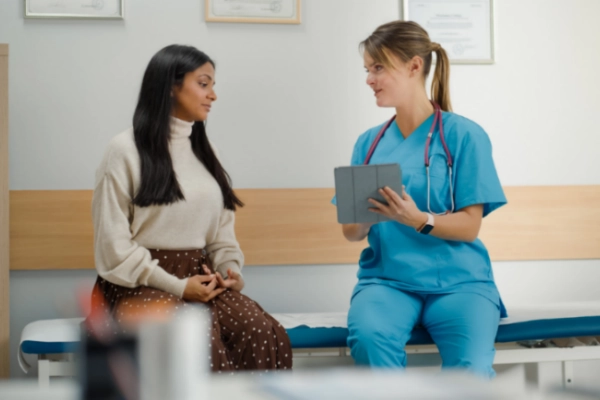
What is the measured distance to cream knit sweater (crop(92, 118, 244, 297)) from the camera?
226 centimetres

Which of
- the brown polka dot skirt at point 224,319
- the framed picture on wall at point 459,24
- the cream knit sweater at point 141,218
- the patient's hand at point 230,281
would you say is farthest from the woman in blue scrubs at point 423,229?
the framed picture on wall at point 459,24

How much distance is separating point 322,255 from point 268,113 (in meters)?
0.64

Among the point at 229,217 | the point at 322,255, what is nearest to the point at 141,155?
the point at 229,217

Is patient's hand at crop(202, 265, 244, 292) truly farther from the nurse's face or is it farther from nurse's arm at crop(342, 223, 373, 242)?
the nurse's face

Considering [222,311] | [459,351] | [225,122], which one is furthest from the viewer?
[225,122]

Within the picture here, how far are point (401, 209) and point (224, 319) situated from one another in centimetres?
64

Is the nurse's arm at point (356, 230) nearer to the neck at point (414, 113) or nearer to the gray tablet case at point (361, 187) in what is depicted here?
the gray tablet case at point (361, 187)

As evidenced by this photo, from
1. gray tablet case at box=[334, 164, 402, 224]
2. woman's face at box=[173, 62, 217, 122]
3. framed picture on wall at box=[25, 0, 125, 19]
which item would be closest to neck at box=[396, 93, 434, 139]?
gray tablet case at box=[334, 164, 402, 224]

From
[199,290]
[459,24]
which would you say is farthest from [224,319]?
[459,24]

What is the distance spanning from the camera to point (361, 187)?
7.48 ft

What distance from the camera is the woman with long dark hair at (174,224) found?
7.36 ft

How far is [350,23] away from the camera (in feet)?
10.3

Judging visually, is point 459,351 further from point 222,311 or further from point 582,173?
point 582,173

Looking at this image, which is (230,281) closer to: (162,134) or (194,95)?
(162,134)
